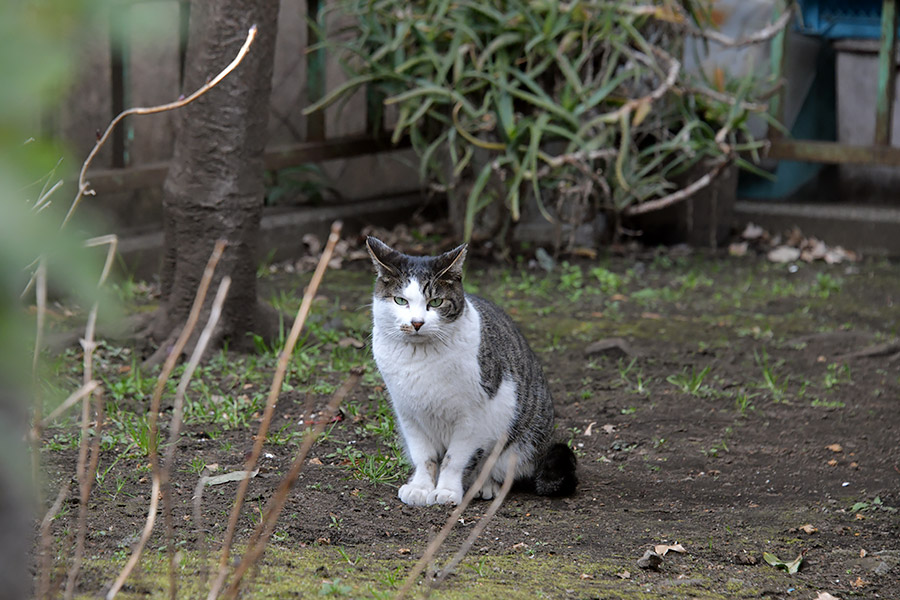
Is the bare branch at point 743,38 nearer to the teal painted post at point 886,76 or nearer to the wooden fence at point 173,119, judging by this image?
the teal painted post at point 886,76

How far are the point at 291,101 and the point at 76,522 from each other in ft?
15.1

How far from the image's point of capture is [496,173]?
20.1 ft

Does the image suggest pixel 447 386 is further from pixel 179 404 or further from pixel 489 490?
pixel 179 404

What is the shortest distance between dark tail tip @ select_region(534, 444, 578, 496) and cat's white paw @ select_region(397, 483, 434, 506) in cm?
37

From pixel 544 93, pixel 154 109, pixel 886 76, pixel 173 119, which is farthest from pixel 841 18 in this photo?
pixel 154 109

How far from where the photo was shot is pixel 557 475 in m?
3.17

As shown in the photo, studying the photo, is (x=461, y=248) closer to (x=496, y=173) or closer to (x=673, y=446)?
(x=673, y=446)

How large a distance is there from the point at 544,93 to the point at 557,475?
3405mm

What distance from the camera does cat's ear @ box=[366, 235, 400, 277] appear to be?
3.10m

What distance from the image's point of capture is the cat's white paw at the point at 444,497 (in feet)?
9.89

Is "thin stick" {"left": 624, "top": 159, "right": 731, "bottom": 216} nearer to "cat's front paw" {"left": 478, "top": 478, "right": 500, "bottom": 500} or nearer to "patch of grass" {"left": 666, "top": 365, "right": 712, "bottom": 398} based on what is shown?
"patch of grass" {"left": 666, "top": 365, "right": 712, "bottom": 398}

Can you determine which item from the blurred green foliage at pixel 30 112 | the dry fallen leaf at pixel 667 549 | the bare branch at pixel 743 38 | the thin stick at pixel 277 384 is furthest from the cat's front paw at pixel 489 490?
the bare branch at pixel 743 38

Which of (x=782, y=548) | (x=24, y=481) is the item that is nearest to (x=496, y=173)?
(x=782, y=548)

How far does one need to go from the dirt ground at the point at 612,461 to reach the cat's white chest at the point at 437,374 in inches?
11.3
